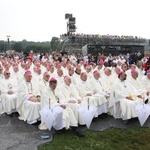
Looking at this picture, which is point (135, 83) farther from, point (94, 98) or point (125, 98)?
point (94, 98)

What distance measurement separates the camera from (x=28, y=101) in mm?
7387

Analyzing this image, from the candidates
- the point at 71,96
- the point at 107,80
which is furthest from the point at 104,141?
the point at 107,80

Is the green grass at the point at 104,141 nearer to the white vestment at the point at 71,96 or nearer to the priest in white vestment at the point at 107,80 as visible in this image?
the white vestment at the point at 71,96

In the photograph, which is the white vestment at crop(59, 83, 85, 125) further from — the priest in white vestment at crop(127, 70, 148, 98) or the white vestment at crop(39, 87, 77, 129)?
the priest in white vestment at crop(127, 70, 148, 98)

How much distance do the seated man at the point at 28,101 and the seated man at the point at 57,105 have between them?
19.0 inches

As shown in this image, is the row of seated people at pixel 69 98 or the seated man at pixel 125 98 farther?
the seated man at pixel 125 98

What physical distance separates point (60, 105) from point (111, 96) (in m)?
2.14

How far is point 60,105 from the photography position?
6562 millimetres

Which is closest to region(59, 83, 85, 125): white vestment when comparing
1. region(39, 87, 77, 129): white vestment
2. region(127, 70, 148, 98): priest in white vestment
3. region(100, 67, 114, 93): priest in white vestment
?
region(39, 87, 77, 129): white vestment

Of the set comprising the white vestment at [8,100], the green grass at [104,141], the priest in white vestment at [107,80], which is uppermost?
the priest in white vestment at [107,80]

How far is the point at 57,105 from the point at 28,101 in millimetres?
1242

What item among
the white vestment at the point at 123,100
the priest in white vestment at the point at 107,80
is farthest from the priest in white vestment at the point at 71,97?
the priest in white vestment at the point at 107,80

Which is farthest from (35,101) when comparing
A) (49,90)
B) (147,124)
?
(147,124)

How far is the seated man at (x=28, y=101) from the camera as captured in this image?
7.19 meters
